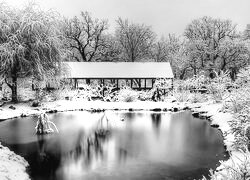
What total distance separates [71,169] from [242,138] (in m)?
6.15

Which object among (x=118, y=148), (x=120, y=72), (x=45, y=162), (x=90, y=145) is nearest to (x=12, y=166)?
(x=45, y=162)

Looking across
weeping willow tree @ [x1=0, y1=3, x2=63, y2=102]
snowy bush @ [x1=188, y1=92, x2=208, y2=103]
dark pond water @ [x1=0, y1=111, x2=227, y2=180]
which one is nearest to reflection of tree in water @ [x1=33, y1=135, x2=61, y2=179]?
dark pond water @ [x1=0, y1=111, x2=227, y2=180]

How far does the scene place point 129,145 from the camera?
40.0 ft

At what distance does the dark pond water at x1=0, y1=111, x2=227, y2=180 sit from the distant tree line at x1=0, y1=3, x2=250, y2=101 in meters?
5.08

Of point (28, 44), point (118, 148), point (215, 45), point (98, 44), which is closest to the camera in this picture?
point (118, 148)

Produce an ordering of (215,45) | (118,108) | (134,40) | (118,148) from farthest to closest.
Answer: (134,40) < (215,45) < (118,108) < (118,148)

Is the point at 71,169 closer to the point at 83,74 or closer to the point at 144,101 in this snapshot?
the point at 144,101

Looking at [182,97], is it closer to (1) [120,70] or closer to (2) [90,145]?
(1) [120,70]

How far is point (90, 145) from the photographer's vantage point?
12.2 meters

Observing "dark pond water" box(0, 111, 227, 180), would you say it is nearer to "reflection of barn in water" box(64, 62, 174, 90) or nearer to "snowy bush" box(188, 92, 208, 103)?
"snowy bush" box(188, 92, 208, 103)

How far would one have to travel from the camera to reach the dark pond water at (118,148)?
9180 millimetres

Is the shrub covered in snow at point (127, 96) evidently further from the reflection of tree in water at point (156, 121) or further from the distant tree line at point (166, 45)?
the distant tree line at point (166, 45)

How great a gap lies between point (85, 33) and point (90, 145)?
32.7m

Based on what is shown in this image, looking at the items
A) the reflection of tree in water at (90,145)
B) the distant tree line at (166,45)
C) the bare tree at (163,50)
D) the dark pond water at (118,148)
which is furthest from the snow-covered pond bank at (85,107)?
the bare tree at (163,50)
